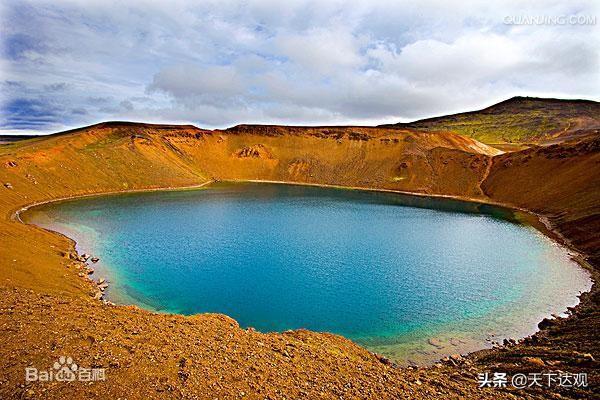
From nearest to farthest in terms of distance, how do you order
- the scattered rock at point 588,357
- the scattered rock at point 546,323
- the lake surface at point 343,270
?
1. the scattered rock at point 588,357
2. the scattered rock at point 546,323
3. the lake surface at point 343,270

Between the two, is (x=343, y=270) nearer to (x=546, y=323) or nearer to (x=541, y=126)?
(x=546, y=323)

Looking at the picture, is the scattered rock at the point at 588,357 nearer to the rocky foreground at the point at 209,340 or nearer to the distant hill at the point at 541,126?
the rocky foreground at the point at 209,340

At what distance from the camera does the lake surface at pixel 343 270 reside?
24.2 meters

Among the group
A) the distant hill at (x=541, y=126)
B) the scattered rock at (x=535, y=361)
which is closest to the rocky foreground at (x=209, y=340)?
the scattered rock at (x=535, y=361)

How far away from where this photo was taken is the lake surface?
24.2 meters

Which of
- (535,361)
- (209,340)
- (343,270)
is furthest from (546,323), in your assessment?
(209,340)

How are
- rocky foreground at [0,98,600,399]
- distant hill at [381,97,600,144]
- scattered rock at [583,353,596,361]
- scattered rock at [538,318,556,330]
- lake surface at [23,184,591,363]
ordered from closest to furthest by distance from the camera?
rocky foreground at [0,98,600,399] → scattered rock at [583,353,596,361] → scattered rock at [538,318,556,330] → lake surface at [23,184,591,363] → distant hill at [381,97,600,144]

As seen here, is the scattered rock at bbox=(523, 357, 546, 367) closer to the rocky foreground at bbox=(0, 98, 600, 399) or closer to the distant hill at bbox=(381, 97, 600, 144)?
the rocky foreground at bbox=(0, 98, 600, 399)

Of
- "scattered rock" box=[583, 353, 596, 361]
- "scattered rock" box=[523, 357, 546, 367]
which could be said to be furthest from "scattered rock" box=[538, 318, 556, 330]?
"scattered rock" box=[523, 357, 546, 367]

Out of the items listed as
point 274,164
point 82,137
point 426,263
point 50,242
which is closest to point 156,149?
point 82,137

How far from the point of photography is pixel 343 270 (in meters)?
33.3

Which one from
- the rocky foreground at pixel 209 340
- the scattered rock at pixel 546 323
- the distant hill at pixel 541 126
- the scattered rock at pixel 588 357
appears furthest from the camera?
the distant hill at pixel 541 126

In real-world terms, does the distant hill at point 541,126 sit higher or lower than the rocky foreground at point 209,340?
higher

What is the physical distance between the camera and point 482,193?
84.7m
